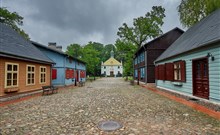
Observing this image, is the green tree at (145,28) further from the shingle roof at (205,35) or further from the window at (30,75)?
the window at (30,75)

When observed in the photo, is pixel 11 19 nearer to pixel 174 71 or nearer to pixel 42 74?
pixel 42 74

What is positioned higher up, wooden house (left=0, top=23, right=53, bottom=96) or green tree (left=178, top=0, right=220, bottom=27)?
green tree (left=178, top=0, right=220, bottom=27)

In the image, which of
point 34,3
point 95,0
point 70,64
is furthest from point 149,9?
point 34,3

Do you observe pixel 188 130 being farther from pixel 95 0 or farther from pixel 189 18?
pixel 189 18

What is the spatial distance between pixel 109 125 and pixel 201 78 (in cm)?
639

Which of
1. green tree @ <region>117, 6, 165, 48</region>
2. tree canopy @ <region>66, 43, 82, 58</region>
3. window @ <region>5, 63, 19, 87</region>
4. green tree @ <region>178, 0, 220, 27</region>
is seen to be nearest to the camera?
window @ <region>5, 63, 19, 87</region>

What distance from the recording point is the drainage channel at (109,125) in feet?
14.2

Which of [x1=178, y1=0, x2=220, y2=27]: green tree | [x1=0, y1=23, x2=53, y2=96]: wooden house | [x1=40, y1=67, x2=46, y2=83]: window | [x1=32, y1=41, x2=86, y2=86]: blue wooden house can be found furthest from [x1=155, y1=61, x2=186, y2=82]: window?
[x1=32, y1=41, x2=86, y2=86]: blue wooden house

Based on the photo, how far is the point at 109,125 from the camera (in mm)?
4660

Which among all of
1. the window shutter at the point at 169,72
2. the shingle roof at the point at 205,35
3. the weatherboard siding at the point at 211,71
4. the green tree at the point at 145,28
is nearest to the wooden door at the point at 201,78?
the weatherboard siding at the point at 211,71

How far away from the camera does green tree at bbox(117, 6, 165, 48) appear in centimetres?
2906

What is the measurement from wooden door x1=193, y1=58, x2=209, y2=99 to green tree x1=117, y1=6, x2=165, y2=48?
21.4 m

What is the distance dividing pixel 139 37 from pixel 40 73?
21488 mm

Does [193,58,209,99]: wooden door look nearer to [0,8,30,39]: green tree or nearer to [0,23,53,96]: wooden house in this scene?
[0,23,53,96]: wooden house
